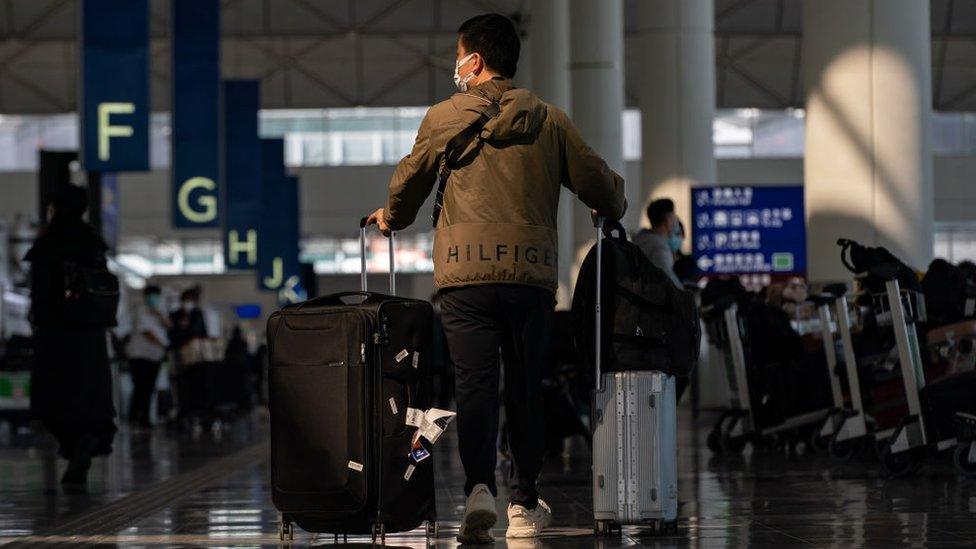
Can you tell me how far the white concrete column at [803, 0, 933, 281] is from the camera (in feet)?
41.4

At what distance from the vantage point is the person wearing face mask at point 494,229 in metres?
5.89

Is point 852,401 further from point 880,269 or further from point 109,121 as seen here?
point 109,121

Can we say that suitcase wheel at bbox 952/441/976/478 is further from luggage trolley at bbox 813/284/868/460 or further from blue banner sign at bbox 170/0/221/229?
blue banner sign at bbox 170/0/221/229

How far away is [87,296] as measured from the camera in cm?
1001

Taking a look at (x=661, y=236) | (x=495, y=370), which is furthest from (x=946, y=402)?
(x=495, y=370)

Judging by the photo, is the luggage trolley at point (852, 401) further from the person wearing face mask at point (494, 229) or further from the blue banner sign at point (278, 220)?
the blue banner sign at point (278, 220)

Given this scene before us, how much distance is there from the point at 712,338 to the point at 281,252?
19.7 meters

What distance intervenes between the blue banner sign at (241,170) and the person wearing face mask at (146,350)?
3711mm

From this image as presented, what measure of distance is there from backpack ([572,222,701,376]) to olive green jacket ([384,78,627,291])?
213 millimetres

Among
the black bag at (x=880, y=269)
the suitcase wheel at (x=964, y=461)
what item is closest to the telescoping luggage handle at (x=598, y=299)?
the black bag at (x=880, y=269)

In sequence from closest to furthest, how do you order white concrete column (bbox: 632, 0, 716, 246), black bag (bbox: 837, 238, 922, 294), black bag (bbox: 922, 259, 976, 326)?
1. black bag (bbox: 837, 238, 922, 294)
2. black bag (bbox: 922, 259, 976, 326)
3. white concrete column (bbox: 632, 0, 716, 246)

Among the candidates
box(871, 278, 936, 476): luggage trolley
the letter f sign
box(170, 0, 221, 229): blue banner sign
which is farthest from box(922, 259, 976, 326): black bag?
box(170, 0, 221, 229): blue banner sign

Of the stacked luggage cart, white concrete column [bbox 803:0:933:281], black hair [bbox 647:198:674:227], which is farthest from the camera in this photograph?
white concrete column [bbox 803:0:933:281]

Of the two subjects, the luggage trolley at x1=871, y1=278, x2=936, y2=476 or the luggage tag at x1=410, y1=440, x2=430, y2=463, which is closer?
the luggage tag at x1=410, y1=440, x2=430, y2=463
